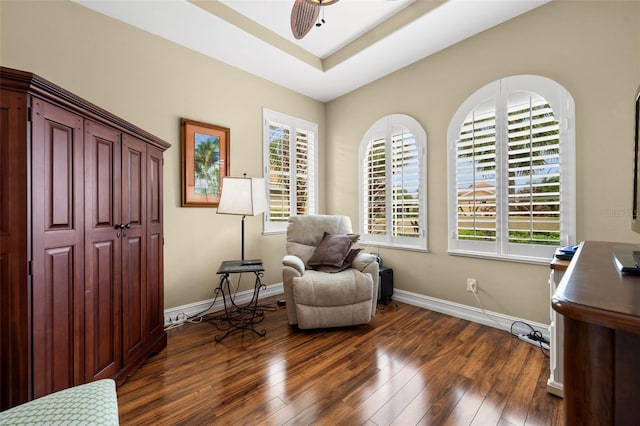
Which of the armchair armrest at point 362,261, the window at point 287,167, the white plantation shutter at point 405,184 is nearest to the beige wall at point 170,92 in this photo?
the window at point 287,167

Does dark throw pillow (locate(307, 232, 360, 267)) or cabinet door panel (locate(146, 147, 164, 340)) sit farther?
dark throw pillow (locate(307, 232, 360, 267))

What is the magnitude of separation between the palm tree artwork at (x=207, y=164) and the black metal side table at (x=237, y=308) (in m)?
0.81

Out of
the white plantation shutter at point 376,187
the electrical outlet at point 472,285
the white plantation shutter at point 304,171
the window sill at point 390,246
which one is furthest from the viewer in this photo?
the white plantation shutter at point 304,171

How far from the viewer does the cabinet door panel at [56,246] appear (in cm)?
115

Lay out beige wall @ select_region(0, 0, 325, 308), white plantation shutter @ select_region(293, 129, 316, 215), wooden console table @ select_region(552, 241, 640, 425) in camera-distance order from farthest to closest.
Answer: white plantation shutter @ select_region(293, 129, 316, 215), beige wall @ select_region(0, 0, 325, 308), wooden console table @ select_region(552, 241, 640, 425)

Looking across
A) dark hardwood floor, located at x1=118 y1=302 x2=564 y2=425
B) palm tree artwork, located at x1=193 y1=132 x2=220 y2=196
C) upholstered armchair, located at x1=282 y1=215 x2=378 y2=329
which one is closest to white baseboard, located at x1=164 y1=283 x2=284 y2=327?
dark hardwood floor, located at x1=118 y1=302 x2=564 y2=425

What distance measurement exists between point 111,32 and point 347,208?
9.84 ft

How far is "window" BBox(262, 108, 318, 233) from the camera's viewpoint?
3.33 metres

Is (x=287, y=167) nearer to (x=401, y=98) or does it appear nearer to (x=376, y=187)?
(x=376, y=187)

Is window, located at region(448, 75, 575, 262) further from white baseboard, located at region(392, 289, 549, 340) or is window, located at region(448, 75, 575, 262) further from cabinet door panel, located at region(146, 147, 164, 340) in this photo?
cabinet door panel, located at region(146, 147, 164, 340)

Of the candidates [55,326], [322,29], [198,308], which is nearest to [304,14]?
[322,29]

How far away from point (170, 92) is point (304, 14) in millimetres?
1538

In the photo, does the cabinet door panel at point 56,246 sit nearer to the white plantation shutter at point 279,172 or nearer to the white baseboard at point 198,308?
the white baseboard at point 198,308

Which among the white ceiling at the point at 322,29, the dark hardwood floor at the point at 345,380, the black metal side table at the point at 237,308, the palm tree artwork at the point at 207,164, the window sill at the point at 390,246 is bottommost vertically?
the dark hardwood floor at the point at 345,380
